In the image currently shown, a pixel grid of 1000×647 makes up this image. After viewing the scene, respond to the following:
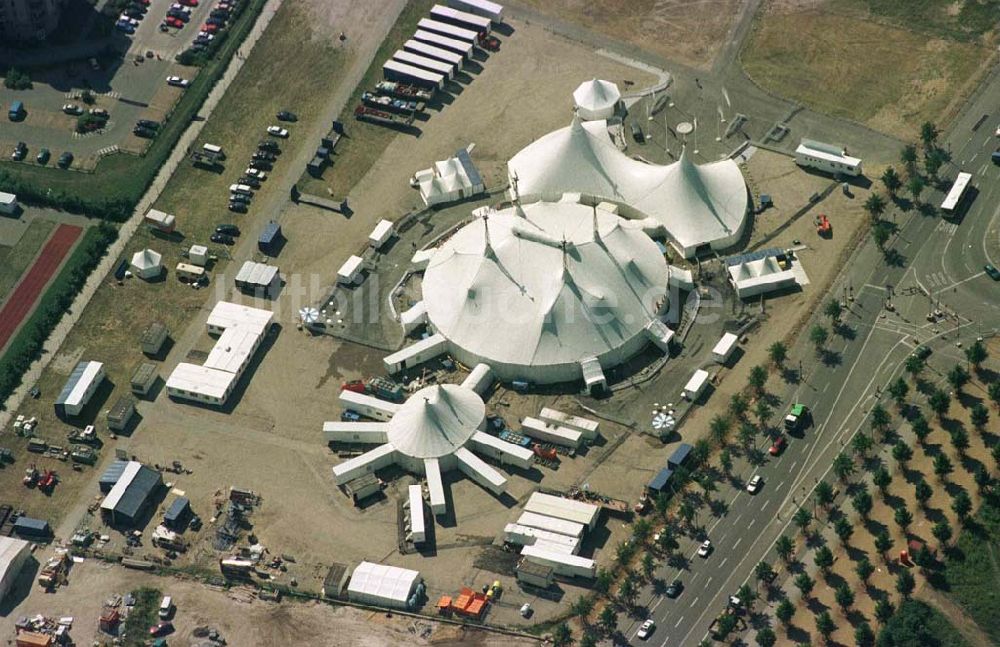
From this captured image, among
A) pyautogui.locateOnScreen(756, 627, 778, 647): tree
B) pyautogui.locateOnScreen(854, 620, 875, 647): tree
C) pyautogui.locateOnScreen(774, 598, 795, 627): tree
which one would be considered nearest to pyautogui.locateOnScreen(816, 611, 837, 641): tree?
pyautogui.locateOnScreen(854, 620, 875, 647): tree

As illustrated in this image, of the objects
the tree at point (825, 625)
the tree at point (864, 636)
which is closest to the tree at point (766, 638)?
the tree at point (825, 625)

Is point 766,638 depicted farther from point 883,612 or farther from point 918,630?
point 918,630

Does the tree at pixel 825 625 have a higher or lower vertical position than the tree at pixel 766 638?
higher

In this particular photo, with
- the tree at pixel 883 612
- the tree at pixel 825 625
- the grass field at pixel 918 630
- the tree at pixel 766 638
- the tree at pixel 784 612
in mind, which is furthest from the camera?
the tree at pixel 784 612

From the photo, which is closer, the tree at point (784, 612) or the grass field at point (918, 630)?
the grass field at point (918, 630)

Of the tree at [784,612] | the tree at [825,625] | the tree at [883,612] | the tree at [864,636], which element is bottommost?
the tree at [784,612]

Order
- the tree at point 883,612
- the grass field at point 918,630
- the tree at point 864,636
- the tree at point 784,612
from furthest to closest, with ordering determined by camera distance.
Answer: the tree at point 784,612 → the tree at point 883,612 → the tree at point 864,636 → the grass field at point 918,630

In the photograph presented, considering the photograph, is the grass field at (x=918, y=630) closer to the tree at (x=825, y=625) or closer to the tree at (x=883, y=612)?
the tree at (x=883, y=612)
